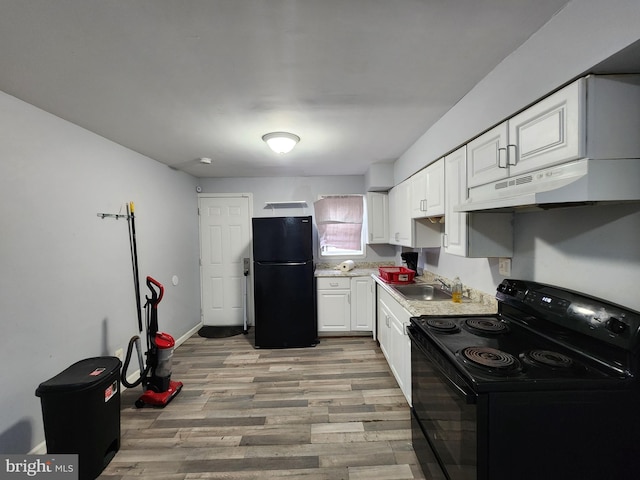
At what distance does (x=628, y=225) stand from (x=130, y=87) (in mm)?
2597

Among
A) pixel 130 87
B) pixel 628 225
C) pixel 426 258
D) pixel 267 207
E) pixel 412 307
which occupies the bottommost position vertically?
pixel 412 307

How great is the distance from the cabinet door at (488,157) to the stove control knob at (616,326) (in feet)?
2.43

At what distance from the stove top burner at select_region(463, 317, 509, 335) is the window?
2525mm

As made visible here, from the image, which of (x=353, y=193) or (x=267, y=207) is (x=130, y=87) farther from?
(x=353, y=193)

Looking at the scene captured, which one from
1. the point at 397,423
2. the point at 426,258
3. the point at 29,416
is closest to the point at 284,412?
the point at 397,423

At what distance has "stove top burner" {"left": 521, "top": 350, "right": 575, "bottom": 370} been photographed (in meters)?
1.03

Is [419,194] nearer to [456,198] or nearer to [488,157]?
[456,198]

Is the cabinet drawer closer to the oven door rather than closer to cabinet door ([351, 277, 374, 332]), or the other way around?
cabinet door ([351, 277, 374, 332])

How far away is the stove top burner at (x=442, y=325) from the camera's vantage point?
1.45 meters

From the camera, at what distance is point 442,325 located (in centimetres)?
150

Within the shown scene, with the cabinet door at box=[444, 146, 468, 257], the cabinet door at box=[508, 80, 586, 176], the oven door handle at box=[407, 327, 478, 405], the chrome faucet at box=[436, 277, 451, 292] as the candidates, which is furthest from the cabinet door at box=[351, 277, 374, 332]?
the cabinet door at box=[508, 80, 586, 176]

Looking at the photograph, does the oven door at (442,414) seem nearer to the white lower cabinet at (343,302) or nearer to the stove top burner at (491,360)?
the stove top burner at (491,360)

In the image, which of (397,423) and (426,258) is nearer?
(397,423)

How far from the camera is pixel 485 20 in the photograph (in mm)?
1073
